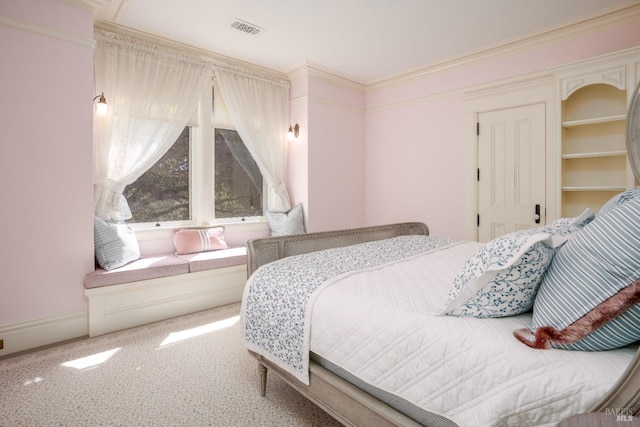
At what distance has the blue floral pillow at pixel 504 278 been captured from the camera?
3.64 feet

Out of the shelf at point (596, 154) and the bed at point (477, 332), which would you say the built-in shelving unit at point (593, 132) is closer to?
the shelf at point (596, 154)

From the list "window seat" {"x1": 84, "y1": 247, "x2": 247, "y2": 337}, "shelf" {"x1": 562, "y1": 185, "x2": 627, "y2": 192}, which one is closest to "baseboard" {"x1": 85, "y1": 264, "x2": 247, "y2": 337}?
"window seat" {"x1": 84, "y1": 247, "x2": 247, "y2": 337}

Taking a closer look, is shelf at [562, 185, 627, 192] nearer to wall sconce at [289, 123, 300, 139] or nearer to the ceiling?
the ceiling

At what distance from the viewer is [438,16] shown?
3.12m

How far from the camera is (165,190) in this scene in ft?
12.5

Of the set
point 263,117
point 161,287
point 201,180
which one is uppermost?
point 263,117

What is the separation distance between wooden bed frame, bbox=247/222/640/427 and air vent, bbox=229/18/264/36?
218cm

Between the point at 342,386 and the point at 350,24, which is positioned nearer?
the point at 342,386

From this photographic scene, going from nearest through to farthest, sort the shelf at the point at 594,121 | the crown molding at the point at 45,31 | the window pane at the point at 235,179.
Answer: the crown molding at the point at 45,31 → the shelf at the point at 594,121 → the window pane at the point at 235,179

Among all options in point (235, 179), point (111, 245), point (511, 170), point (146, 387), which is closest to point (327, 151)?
point (235, 179)

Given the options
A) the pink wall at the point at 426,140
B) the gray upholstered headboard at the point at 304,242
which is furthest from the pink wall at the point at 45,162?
the pink wall at the point at 426,140

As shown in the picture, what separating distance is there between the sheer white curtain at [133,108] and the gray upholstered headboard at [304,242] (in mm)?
1975

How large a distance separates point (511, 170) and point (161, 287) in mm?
3751

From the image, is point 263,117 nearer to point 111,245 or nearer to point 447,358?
point 111,245
